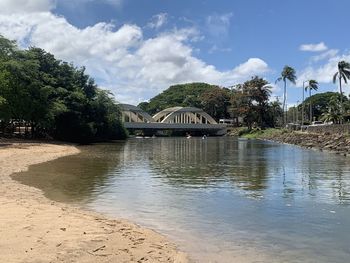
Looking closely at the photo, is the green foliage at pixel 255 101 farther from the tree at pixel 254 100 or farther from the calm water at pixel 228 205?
the calm water at pixel 228 205

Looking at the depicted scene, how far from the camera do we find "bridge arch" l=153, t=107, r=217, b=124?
167 m

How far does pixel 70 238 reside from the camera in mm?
11203

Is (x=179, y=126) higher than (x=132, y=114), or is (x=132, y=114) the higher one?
(x=132, y=114)

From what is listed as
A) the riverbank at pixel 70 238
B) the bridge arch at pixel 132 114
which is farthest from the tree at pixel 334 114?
the riverbank at pixel 70 238

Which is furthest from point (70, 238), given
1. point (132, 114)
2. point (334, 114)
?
point (132, 114)

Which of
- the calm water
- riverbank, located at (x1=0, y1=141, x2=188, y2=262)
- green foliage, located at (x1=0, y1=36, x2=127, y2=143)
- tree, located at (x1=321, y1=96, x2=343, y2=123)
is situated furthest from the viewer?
tree, located at (x1=321, y1=96, x2=343, y2=123)

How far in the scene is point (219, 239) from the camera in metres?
12.7

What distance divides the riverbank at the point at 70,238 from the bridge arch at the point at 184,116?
14908cm

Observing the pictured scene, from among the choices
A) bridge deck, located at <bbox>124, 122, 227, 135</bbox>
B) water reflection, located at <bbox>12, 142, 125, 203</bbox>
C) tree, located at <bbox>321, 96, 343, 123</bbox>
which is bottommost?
water reflection, located at <bbox>12, 142, 125, 203</bbox>

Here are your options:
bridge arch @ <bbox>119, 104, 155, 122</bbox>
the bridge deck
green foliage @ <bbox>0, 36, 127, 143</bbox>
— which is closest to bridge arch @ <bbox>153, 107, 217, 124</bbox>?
the bridge deck

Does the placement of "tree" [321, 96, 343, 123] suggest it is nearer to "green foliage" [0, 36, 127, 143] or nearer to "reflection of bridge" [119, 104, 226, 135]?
"reflection of bridge" [119, 104, 226, 135]

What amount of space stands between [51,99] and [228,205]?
185ft

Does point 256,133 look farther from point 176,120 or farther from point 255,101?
point 176,120

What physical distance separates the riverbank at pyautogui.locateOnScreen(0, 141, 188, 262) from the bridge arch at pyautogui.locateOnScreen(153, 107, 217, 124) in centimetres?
14908
